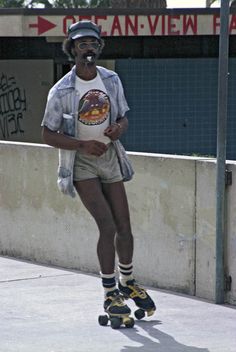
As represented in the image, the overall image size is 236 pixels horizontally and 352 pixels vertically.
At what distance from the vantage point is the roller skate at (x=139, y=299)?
6449 millimetres

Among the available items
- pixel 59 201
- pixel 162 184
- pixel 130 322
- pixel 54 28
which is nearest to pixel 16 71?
pixel 54 28

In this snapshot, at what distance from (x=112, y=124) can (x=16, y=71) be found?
13.5m

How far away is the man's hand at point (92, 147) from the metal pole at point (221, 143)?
1.01m

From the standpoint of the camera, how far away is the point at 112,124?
6328 millimetres

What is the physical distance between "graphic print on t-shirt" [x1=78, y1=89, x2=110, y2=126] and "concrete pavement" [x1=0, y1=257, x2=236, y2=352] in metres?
1.30

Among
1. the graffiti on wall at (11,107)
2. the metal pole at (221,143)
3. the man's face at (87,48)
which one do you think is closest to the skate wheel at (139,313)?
the metal pole at (221,143)

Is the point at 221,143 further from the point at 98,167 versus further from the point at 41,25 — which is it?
the point at 41,25

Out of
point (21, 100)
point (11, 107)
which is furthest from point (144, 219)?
point (11, 107)

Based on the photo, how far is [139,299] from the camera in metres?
6.46

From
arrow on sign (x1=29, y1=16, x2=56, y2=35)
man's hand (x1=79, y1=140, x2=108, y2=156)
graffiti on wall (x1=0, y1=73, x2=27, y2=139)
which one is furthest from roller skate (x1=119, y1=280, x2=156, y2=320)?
graffiti on wall (x1=0, y1=73, x2=27, y2=139)

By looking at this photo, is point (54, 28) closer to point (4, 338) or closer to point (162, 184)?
point (162, 184)

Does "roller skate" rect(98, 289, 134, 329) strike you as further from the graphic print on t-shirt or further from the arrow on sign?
the arrow on sign

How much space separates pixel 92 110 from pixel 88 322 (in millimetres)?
1365

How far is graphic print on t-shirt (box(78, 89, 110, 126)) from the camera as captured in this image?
6.28 m
